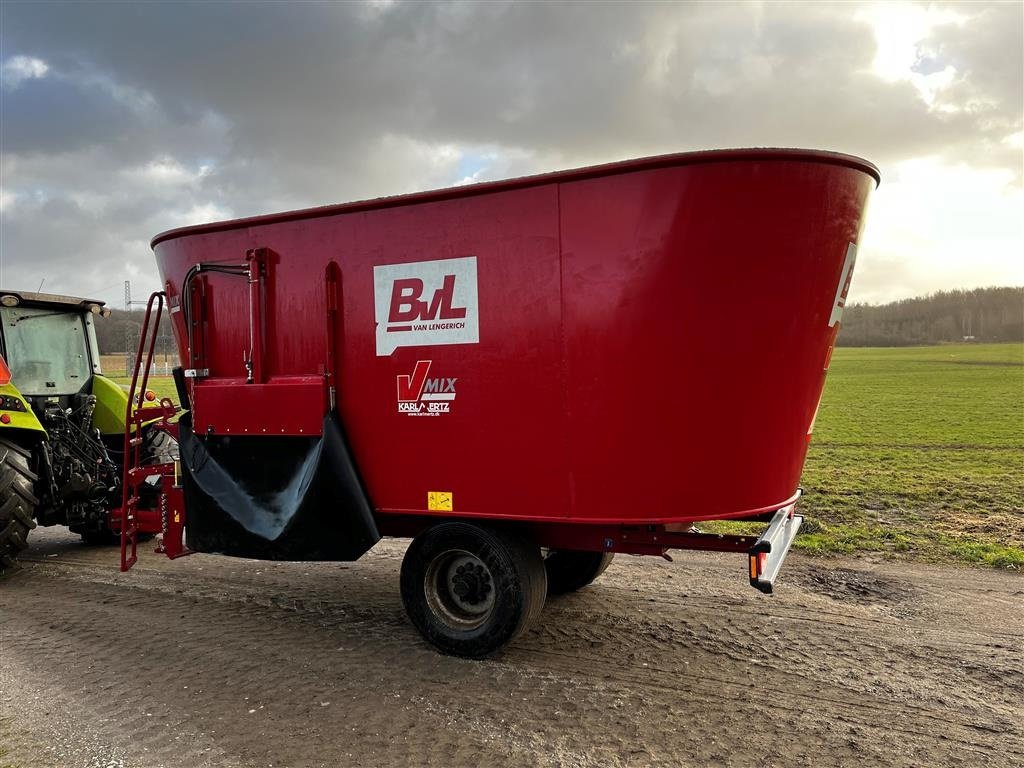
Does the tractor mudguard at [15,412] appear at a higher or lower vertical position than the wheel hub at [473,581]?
higher

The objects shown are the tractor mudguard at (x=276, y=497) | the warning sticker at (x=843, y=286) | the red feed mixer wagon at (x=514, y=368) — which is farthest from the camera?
the tractor mudguard at (x=276, y=497)

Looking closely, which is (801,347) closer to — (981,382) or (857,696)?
(857,696)

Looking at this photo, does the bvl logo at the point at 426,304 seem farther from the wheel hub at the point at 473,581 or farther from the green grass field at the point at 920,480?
the green grass field at the point at 920,480

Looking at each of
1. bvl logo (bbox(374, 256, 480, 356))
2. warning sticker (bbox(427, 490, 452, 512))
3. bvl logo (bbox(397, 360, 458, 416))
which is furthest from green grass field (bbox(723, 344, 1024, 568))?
bvl logo (bbox(374, 256, 480, 356))

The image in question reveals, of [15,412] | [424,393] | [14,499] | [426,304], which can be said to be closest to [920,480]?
[424,393]

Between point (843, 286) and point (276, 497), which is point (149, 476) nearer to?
point (276, 497)

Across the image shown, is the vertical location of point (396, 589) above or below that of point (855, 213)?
below

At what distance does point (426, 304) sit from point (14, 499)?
3999 mm

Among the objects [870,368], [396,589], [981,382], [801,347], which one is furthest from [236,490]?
[870,368]

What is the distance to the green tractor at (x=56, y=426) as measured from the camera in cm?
594

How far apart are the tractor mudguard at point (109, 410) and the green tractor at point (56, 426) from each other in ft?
0.03

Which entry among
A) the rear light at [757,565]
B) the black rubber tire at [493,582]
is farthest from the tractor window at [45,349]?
the rear light at [757,565]

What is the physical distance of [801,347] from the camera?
394 cm

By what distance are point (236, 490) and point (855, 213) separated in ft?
13.8
